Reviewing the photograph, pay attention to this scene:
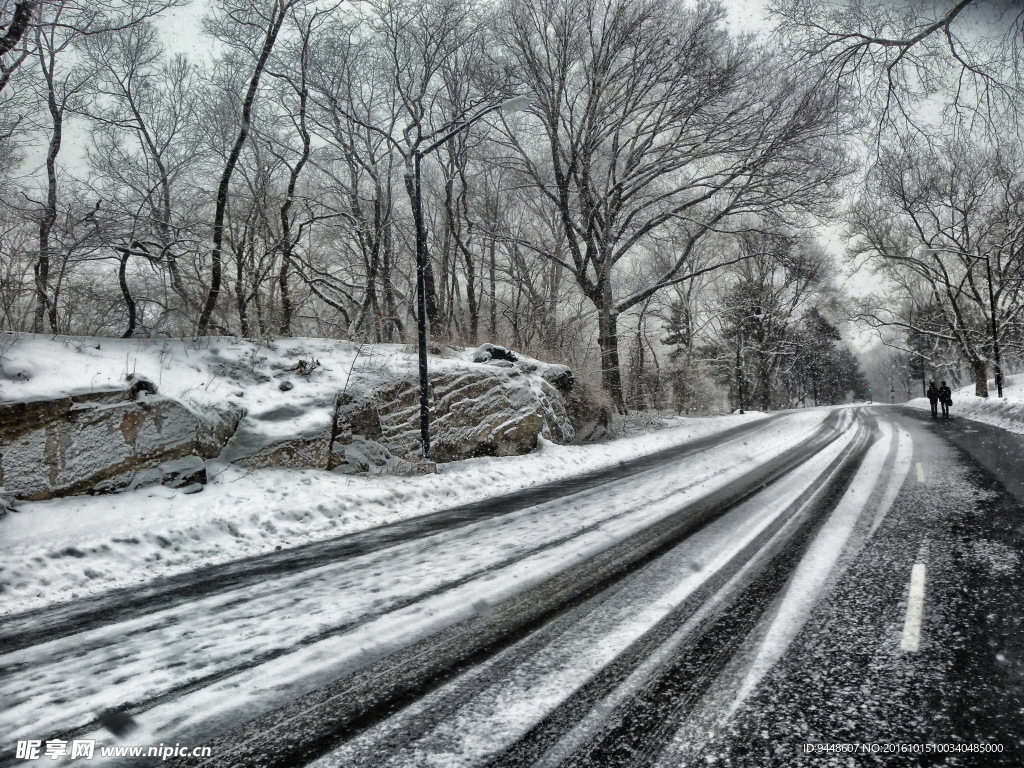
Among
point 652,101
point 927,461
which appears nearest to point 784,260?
point 652,101

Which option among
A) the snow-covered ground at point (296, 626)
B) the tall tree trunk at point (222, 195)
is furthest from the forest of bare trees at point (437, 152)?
the snow-covered ground at point (296, 626)

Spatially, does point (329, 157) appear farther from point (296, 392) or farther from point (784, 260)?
point (784, 260)

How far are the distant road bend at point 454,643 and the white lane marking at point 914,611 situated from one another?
0.46 m

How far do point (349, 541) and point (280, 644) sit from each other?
3.13 meters

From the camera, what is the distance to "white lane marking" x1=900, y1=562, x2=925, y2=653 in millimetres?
2900

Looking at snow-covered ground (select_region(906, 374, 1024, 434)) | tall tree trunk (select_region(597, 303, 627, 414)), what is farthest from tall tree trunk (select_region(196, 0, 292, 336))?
snow-covered ground (select_region(906, 374, 1024, 434))

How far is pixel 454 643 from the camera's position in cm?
314

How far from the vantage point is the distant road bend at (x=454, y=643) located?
2.25 m

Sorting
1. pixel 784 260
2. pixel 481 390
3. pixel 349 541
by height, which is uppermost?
pixel 784 260

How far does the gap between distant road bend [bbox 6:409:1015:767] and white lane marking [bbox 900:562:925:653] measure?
46 centimetres

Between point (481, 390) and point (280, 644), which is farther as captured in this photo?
point (481, 390)

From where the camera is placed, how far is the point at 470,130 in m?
22.8

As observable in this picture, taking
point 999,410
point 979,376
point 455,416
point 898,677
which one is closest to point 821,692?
point 898,677

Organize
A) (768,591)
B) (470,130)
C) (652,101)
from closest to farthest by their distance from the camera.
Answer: (768,591) → (652,101) → (470,130)
